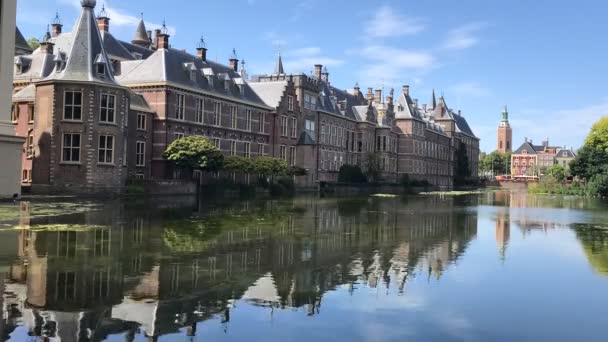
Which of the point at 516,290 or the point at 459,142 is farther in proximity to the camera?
the point at 459,142

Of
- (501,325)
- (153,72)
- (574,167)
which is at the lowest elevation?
(501,325)

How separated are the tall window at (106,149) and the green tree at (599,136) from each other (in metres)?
70.5

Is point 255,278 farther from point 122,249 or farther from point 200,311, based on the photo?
point 122,249

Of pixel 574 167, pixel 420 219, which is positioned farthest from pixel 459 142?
pixel 420 219

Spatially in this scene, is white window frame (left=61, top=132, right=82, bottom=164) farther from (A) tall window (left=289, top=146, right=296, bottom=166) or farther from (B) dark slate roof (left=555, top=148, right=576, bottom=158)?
(B) dark slate roof (left=555, top=148, right=576, bottom=158)

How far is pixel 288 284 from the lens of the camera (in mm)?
12312

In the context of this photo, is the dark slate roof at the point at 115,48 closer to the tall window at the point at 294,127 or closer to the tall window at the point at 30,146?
the tall window at the point at 30,146

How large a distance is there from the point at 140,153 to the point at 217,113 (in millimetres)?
9514

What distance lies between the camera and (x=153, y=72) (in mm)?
48031

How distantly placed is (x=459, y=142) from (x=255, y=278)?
115837 mm

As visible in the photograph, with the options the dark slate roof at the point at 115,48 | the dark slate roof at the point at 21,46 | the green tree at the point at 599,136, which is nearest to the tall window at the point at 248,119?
the dark slate roof at the point at 115,48

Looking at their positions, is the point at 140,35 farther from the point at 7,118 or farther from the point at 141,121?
the point at 7,118

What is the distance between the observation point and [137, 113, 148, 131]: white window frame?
45.9m

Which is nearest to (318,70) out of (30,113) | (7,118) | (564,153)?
(30,113)
